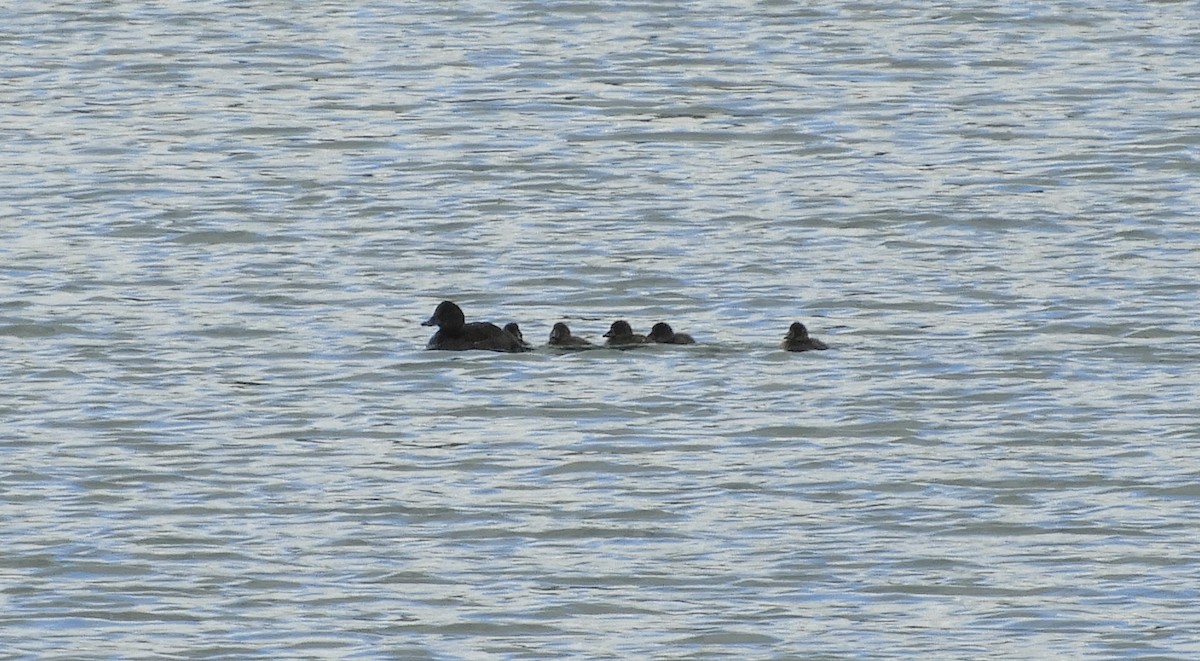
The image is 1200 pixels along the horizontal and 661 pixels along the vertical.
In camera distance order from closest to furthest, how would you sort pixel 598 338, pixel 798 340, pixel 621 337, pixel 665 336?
pixel 798 340
pixel 665 336
pixel 621 337
pixel 598 338

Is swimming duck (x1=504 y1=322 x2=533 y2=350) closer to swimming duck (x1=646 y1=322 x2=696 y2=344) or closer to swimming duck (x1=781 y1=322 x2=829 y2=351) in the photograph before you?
swimming duck (x1=646 y1=322 x2=696 y2=344)

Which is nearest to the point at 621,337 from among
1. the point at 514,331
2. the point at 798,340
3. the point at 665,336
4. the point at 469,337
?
the point at 665,336

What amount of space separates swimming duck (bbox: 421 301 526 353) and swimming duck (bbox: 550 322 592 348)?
19 centimetres

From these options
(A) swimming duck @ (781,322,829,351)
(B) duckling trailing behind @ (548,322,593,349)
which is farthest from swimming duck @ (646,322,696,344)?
(A) swimming duck @ (781,322,829,351)

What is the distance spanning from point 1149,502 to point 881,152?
33.8ft

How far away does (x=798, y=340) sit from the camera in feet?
49.6

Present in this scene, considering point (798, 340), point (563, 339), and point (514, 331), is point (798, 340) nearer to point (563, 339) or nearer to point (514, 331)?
point (563, 339)

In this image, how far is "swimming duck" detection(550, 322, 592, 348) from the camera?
15375mm

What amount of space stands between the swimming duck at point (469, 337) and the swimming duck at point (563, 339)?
0.19 m

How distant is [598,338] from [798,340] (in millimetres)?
1443

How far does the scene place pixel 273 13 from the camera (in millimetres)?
30203

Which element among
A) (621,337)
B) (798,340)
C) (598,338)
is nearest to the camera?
(798,340)

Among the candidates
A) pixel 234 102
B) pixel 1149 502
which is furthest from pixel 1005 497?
pixel 234 102

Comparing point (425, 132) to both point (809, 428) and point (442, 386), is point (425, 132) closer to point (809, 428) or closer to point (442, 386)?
point (442, 386)
